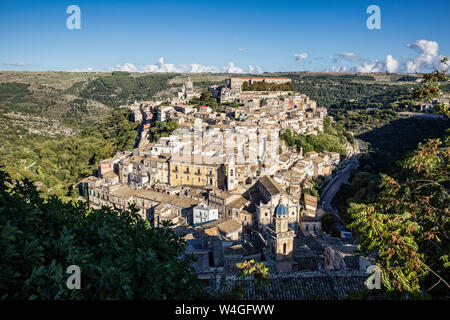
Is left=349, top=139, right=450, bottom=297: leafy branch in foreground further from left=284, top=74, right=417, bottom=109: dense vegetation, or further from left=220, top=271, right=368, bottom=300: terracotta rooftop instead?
left=284, top=74, right=417, bottom=109: dense vegetation

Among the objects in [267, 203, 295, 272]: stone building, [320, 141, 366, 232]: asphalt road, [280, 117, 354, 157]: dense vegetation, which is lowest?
[320, 141, 366, 232]: asphalt road

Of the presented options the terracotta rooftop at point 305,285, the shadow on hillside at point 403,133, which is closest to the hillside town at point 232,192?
the terracotta rooftop at point 305,285

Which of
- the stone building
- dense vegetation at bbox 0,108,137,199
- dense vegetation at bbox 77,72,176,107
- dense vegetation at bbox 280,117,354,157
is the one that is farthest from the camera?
dense vegetation at bbox 77,72,176,107

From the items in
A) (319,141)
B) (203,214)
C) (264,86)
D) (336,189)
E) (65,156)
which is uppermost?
(264,86)

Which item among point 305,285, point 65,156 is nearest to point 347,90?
point 65,156

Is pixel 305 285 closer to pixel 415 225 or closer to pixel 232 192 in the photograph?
pixel 415 225

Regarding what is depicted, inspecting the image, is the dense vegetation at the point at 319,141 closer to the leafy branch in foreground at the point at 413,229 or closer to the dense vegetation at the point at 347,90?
the dense vegetation at the point at 347,90

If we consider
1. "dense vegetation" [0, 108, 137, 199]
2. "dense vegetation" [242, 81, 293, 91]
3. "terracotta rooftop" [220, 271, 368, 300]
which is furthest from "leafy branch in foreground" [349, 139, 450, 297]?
"dense vegetation" [242, 81, 293, 91]
